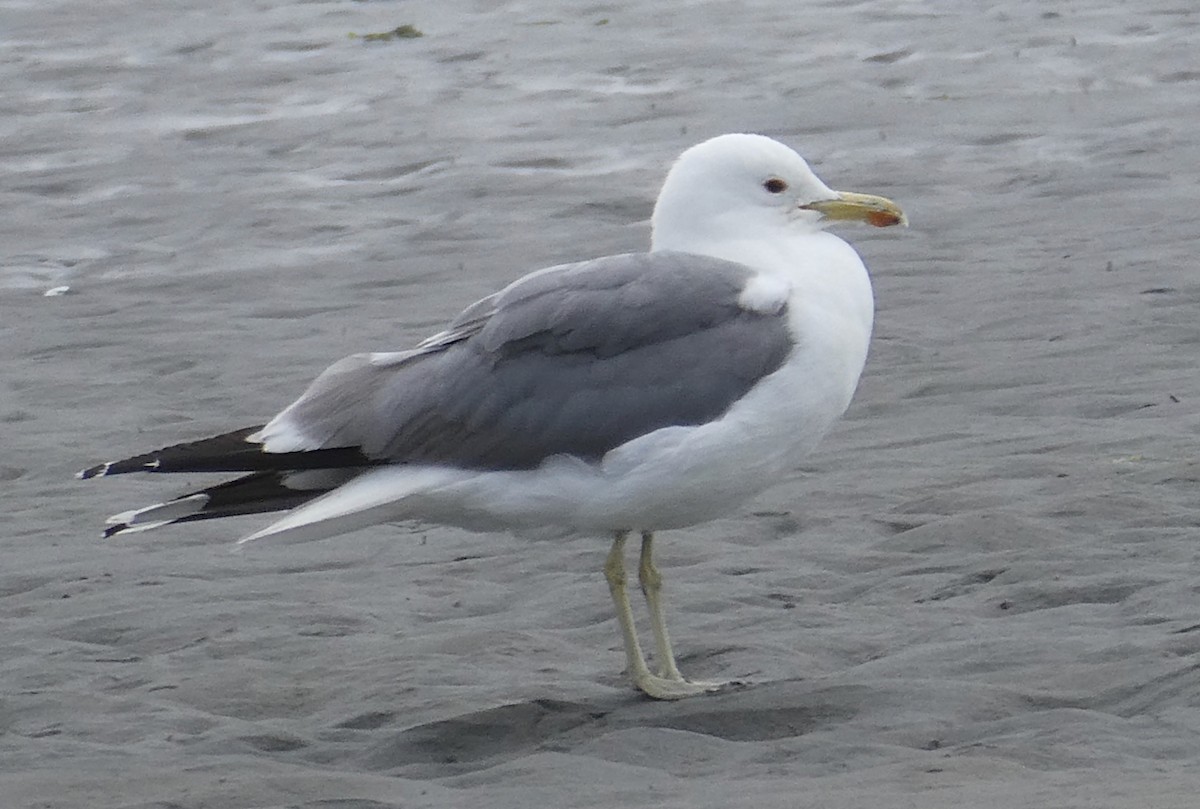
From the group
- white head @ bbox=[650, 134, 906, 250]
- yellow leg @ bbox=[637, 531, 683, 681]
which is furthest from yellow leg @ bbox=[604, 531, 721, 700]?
white head @ bbox=[650, 134, 906, 250]

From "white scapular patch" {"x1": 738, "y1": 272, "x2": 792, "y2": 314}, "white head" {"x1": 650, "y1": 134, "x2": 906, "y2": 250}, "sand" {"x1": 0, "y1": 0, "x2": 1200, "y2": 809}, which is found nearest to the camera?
"sand" {"x1": 0, "y1": 0, "x2": 1200, "y2": 809}

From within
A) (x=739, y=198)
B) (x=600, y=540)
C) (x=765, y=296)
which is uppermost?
(x=739, y=198)

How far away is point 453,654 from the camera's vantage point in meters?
6.27

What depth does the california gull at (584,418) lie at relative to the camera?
228 inches

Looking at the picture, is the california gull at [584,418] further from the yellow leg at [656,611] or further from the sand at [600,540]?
the sand at [600,540]

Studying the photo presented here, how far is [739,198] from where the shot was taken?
250 inches

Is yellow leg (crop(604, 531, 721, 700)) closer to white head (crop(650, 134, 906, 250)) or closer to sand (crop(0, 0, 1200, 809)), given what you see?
sand (crop(0, 0, 1200, 809))

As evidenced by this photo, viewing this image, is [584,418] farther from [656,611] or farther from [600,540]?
[600,540]

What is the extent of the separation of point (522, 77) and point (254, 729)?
9.45 meters

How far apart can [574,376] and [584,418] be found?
0.13 m

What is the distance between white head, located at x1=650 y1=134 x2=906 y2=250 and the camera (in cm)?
633

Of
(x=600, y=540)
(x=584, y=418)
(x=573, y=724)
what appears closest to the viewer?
(x=573, y=724)

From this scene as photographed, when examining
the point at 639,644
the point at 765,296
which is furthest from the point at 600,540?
the point at 765,296

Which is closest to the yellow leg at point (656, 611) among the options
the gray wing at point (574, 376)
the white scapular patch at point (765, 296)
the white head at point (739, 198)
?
the gray wing at point (574, 376)
